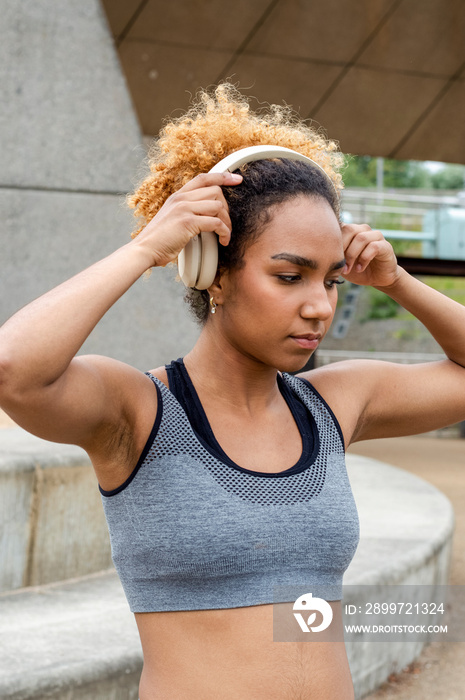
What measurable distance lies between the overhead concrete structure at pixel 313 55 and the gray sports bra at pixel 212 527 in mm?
10391

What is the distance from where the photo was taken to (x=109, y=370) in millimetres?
1740

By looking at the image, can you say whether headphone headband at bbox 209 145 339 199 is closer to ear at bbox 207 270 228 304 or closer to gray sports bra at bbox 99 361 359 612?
ear at bbox 207 270 228 304

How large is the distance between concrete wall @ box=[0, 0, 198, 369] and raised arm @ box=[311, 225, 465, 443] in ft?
13.9

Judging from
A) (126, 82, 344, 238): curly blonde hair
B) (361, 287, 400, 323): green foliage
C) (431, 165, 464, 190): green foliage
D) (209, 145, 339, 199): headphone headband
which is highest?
(431, 165, 464, 190): green foliage

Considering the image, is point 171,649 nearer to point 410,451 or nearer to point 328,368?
point 328,368

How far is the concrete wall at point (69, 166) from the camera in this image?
6.39m

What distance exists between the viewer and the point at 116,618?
11.2 ft

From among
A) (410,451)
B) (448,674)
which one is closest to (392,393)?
(448,674)

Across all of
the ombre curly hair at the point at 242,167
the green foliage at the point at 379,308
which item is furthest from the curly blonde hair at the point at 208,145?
the green foliage at the point at 379,308

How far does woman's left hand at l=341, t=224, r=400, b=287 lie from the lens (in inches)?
80.0

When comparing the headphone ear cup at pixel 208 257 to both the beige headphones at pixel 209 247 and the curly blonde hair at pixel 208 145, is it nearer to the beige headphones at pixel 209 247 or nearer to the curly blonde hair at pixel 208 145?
the beige headphones at pixel 209 247

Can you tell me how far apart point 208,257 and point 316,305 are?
252mm

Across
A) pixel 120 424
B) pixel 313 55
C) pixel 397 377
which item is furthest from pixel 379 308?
pixel 120 424

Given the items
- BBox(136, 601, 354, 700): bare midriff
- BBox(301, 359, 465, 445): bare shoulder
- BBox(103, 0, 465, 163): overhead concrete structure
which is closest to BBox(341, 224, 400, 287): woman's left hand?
BBox(301, 359, 465, 445): bare shoulder
